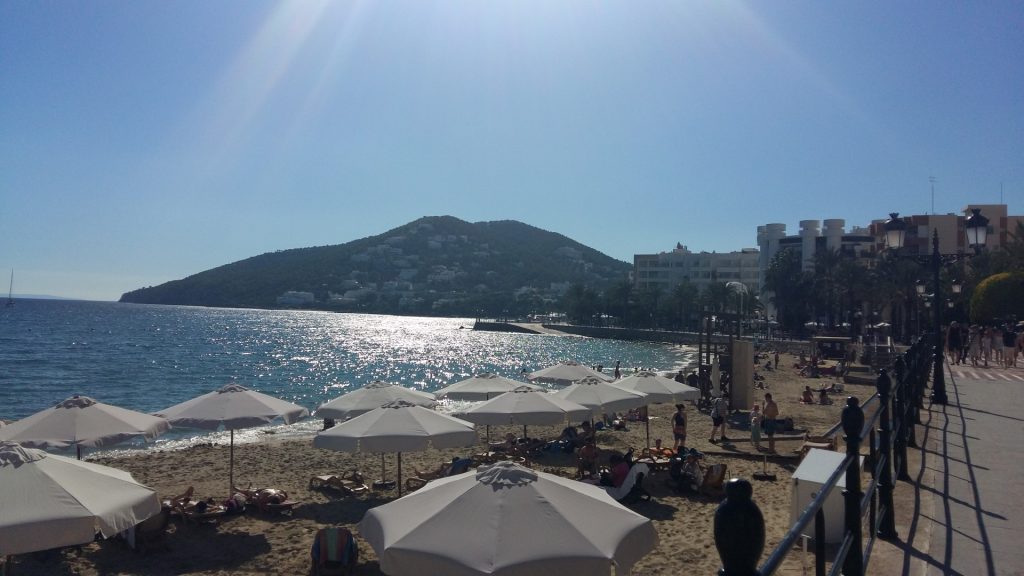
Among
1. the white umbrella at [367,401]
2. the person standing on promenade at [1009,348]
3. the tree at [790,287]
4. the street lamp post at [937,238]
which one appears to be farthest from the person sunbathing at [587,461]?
the tree at [790,287]

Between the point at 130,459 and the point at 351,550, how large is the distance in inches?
535

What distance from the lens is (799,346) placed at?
237 feet

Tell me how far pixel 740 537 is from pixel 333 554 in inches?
316

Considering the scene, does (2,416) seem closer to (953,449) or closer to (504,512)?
(504,512)

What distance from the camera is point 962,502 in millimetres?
5879

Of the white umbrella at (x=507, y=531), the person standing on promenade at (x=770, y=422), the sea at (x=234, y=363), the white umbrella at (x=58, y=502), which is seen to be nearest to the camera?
the white umbrella at (x=507, y=531)

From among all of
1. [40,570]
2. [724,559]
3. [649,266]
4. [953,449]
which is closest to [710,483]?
[953,449]

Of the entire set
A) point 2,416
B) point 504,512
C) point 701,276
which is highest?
point 701,276

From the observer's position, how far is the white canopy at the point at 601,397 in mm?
14742

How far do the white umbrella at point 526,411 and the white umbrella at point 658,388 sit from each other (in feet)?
10.2

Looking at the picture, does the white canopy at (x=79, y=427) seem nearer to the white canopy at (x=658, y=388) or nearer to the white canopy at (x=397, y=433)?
the white canopy at (x=397, y=433)

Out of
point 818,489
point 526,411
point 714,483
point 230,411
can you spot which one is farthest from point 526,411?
point 818,489

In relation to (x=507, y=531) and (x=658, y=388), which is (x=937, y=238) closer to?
(x=658, y=388)

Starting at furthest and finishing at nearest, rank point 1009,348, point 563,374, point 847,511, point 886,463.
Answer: point 1009,348 < point 563,374 < point 886,463 < point 847,511
